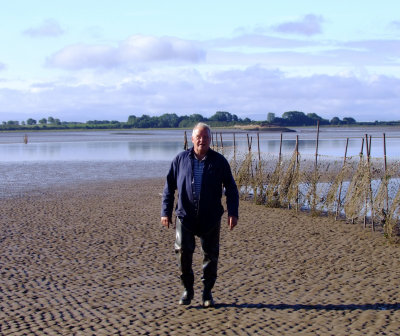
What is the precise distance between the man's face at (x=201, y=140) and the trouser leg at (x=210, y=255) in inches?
32.7

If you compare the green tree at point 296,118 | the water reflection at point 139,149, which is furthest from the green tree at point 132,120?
the water reflection at point 139,149

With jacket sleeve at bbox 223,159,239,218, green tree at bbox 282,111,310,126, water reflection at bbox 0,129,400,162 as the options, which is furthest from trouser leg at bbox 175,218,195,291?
green tree at bbox 282,111,310,126

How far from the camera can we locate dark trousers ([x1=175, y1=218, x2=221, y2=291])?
6.42 metres

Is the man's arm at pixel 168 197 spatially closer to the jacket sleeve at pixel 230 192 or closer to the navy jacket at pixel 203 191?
the navy jacket at pixel 203 191

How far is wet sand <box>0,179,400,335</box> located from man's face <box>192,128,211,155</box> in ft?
5.53

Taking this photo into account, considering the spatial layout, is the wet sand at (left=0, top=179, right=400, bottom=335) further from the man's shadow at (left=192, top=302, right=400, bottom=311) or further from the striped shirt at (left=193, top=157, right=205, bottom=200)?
the striped shirt at (left=193, top=157, right=205, bottom=200)

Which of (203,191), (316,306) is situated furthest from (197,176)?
(316,306)

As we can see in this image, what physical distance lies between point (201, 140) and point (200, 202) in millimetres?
645

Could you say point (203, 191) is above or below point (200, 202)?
above

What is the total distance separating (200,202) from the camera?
6.31 meters

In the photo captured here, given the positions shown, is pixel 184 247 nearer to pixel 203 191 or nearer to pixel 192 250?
pixel 192 250

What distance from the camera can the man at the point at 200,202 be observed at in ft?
20.7

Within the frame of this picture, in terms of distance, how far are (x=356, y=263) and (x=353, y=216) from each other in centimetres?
369

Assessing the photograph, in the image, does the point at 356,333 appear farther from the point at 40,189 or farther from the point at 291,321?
the point at 40,189
